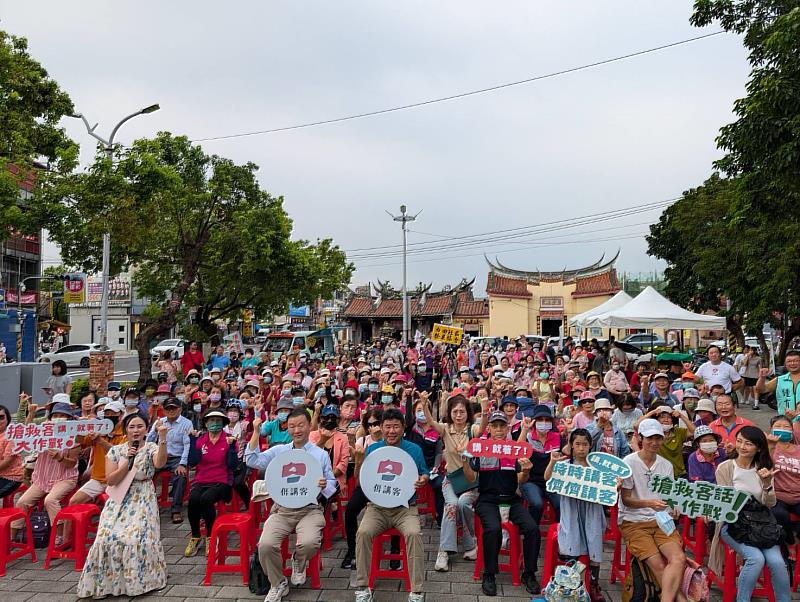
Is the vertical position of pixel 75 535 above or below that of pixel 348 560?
above

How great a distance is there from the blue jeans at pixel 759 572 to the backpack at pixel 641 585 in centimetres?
71

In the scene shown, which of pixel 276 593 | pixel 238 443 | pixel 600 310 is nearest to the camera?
pixel 276 593

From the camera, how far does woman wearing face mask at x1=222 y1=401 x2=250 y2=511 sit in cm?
589

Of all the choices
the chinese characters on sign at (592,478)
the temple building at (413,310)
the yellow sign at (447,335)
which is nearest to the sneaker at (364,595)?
the chinese characters on sign at (592,478)

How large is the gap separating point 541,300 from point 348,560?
1322 inches

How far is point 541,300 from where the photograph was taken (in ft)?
122

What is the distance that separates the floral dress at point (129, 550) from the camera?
4.48 metres

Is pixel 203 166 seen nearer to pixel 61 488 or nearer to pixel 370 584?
pixel 61 488

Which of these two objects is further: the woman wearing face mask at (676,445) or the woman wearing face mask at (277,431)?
the woman wearing face mask at (277,431)

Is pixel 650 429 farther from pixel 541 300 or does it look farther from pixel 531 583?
pixel 541 300

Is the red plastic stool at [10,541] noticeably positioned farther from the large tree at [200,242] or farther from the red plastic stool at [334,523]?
the large tree at [200,242]

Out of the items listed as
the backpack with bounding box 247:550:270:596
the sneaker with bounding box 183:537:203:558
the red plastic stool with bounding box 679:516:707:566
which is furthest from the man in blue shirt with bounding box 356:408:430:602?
the red plastic stool with bounding box 679:516:707:566

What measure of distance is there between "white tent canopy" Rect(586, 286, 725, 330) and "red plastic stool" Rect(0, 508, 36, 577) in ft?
42.5

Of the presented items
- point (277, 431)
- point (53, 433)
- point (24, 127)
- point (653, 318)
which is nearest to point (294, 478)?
point (277, 431)
